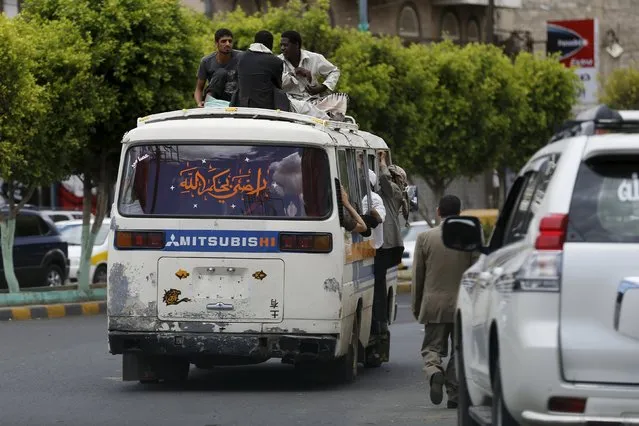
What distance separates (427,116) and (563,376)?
30.9m

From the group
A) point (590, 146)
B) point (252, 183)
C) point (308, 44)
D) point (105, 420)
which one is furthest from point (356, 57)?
point (590, 146)

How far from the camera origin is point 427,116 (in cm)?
3741

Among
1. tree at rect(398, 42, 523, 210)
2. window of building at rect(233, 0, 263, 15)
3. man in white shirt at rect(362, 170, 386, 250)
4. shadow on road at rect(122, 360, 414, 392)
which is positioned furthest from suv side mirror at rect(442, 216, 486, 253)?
window of building at rect(233, 0, 263, 15)

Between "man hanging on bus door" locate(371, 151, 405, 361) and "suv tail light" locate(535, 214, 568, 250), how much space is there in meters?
7.95

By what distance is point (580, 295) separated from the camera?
6656 mm

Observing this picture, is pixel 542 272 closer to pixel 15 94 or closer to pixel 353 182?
pixel 353 182

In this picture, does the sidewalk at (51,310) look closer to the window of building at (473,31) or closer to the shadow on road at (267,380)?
the shadow on road at (267,380)

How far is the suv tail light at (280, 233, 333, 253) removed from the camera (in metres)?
12.8

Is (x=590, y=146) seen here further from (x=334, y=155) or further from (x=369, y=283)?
(x=369, y=283)

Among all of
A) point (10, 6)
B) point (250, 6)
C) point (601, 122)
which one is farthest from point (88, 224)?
point (250, 6)

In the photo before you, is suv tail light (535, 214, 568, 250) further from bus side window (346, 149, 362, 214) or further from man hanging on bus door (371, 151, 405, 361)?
man hanging on bus door (371, 151, 405, 361)

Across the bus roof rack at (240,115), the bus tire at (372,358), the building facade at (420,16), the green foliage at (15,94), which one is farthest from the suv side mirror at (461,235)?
the building facade at (420,16)

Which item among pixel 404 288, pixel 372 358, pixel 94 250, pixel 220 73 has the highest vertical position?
pixel 220 73

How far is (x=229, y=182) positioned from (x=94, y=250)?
19506 mm
